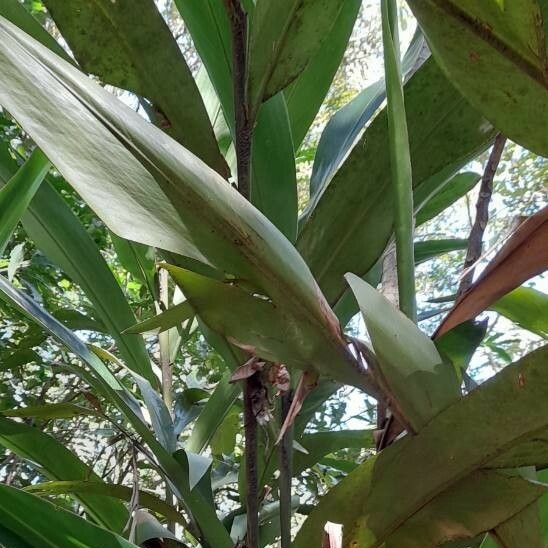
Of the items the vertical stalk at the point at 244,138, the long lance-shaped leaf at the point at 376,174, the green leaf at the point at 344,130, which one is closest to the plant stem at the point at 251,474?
the vertical stalk at the point at 244,138

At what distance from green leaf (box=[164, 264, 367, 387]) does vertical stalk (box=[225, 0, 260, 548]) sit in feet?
0.29

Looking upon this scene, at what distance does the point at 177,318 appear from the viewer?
0.31 m

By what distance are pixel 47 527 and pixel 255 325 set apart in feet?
0.55

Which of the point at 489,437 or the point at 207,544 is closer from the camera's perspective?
the point at 489,437

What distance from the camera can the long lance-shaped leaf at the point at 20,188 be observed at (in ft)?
1.49

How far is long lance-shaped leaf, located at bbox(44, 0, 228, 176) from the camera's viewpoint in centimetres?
35

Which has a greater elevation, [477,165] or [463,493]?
[477,165]

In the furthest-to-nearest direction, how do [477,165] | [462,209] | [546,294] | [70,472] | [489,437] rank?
[462,209] < [477,165] < [70,472] < [546,294] < [489,437]

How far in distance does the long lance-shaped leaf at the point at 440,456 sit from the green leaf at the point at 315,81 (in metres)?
0.36

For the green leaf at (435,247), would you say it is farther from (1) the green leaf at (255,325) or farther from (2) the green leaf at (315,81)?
(1) the green leaf at (255,325)

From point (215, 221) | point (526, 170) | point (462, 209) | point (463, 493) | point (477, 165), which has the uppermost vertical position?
point (462, 209)

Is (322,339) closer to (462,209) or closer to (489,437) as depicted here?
(489,437)

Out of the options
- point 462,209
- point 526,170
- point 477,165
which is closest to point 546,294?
point 477,165

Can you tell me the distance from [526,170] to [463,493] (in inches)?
98.8
